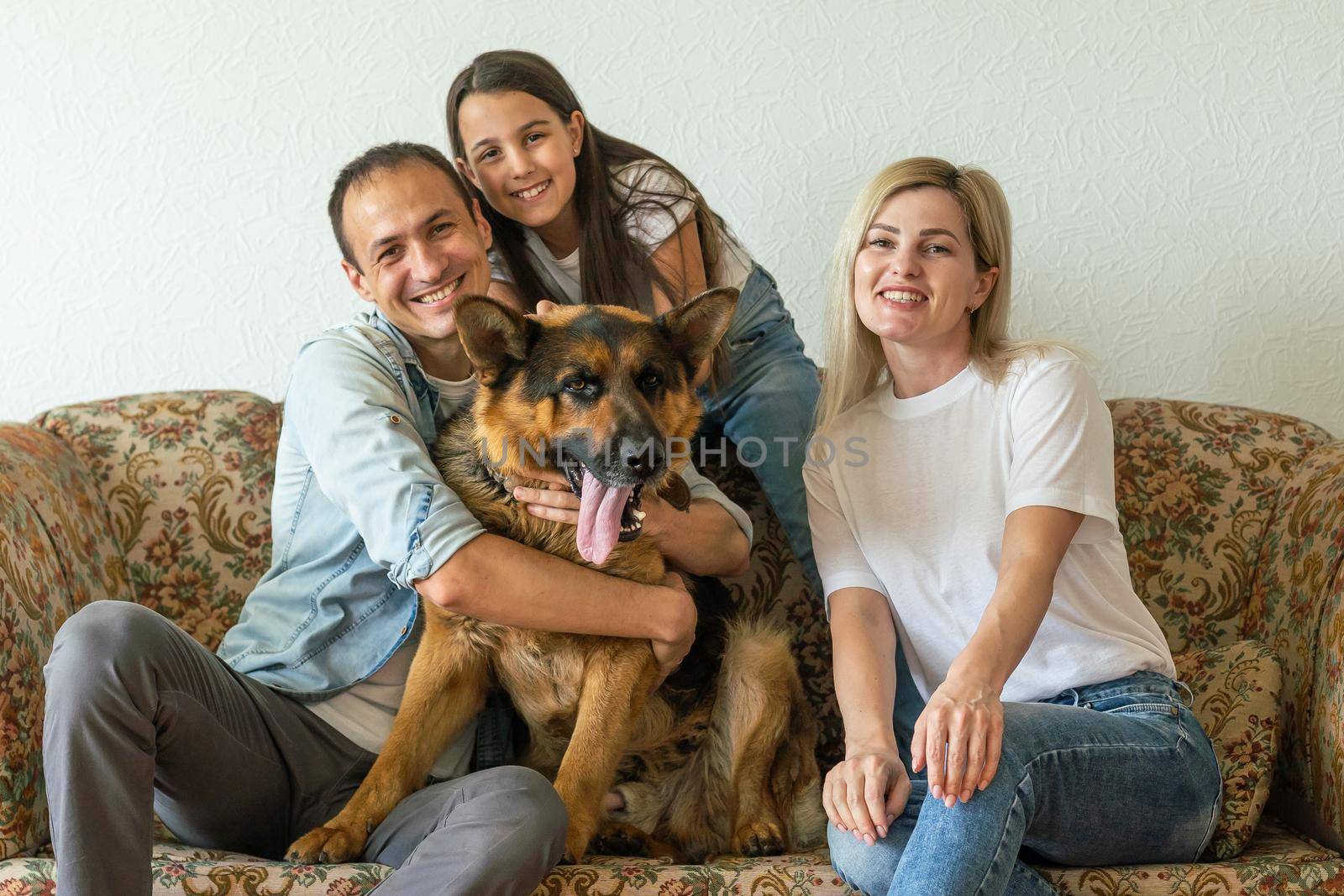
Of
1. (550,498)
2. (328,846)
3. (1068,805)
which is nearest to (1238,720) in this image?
(1068,805)

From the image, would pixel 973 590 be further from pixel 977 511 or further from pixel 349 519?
pixel 349 519

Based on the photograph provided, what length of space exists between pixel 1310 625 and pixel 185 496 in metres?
2.73

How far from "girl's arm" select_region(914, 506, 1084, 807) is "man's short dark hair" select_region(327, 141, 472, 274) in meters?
1.34

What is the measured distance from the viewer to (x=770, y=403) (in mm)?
2689

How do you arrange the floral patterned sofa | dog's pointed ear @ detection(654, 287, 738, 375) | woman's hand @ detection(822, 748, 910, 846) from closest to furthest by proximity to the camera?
woman's hand @ detection(822, 748, 910, 846), the floral patterned sofa, dog's pointed ear @ detection(654, 287, 738, 375)

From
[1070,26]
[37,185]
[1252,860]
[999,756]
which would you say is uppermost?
[1070,26]

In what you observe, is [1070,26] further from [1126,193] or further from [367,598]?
[367,598]

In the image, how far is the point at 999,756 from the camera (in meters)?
1.74

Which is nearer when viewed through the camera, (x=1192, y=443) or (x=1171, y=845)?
(x=1171, y=845)

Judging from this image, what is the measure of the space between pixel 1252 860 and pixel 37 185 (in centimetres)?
342

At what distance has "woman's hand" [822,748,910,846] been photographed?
185 centimetres

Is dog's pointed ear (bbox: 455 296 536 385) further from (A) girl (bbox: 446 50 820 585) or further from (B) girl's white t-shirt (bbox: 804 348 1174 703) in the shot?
(B) girl's white t-shirt (bbox: 804 348 1174 703)

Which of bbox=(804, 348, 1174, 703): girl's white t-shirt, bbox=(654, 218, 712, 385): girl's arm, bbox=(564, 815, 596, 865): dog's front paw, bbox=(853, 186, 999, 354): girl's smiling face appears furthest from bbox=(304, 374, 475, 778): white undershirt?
bbox=(853, 186, 999, 354): girl's smiling face

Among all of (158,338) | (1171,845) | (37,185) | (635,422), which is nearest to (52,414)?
(158,338)
